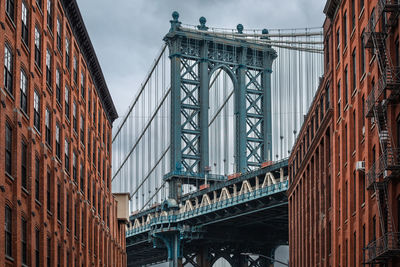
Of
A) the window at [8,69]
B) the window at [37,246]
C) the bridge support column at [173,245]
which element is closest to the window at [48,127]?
the window at [37,246]

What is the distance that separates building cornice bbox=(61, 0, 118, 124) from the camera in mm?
63562

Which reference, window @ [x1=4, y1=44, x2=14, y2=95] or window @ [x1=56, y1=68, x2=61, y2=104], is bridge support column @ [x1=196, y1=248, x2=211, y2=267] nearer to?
window @ [x1=56, y1=68, x2=61, y2=104]

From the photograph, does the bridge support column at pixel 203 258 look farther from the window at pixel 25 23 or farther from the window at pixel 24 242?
the window at pixel 24 242

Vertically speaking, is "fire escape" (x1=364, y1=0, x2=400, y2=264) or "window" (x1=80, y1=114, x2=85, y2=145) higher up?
"window" (x1=80, y1=114, x2=85, y2=145)

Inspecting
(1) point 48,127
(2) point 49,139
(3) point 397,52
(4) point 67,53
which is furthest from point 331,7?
(2) point 49,139

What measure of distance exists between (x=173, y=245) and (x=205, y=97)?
20.8 metres

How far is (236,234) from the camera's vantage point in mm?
145250

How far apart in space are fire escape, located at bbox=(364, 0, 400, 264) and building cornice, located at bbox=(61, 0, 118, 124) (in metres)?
20.7

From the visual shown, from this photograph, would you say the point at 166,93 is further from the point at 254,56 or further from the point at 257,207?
the point at 257,207

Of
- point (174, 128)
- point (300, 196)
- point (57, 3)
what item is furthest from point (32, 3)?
→ point (174, 128)

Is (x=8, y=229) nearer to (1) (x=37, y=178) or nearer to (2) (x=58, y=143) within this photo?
(1) (x=37, y=178)

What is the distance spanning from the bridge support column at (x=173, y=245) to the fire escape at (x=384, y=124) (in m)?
98.0

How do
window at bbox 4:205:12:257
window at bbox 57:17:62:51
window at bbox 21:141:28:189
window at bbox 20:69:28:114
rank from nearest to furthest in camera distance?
window at bbox 4:205:12:257 < window at bbox 21:141:28:189 < window at bbox 20:69:28:114 < window at bbox 57:17:62:51

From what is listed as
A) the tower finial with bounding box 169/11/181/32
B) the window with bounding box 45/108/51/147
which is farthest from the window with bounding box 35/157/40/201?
the tower finial with bounding box 169/11/181/32
